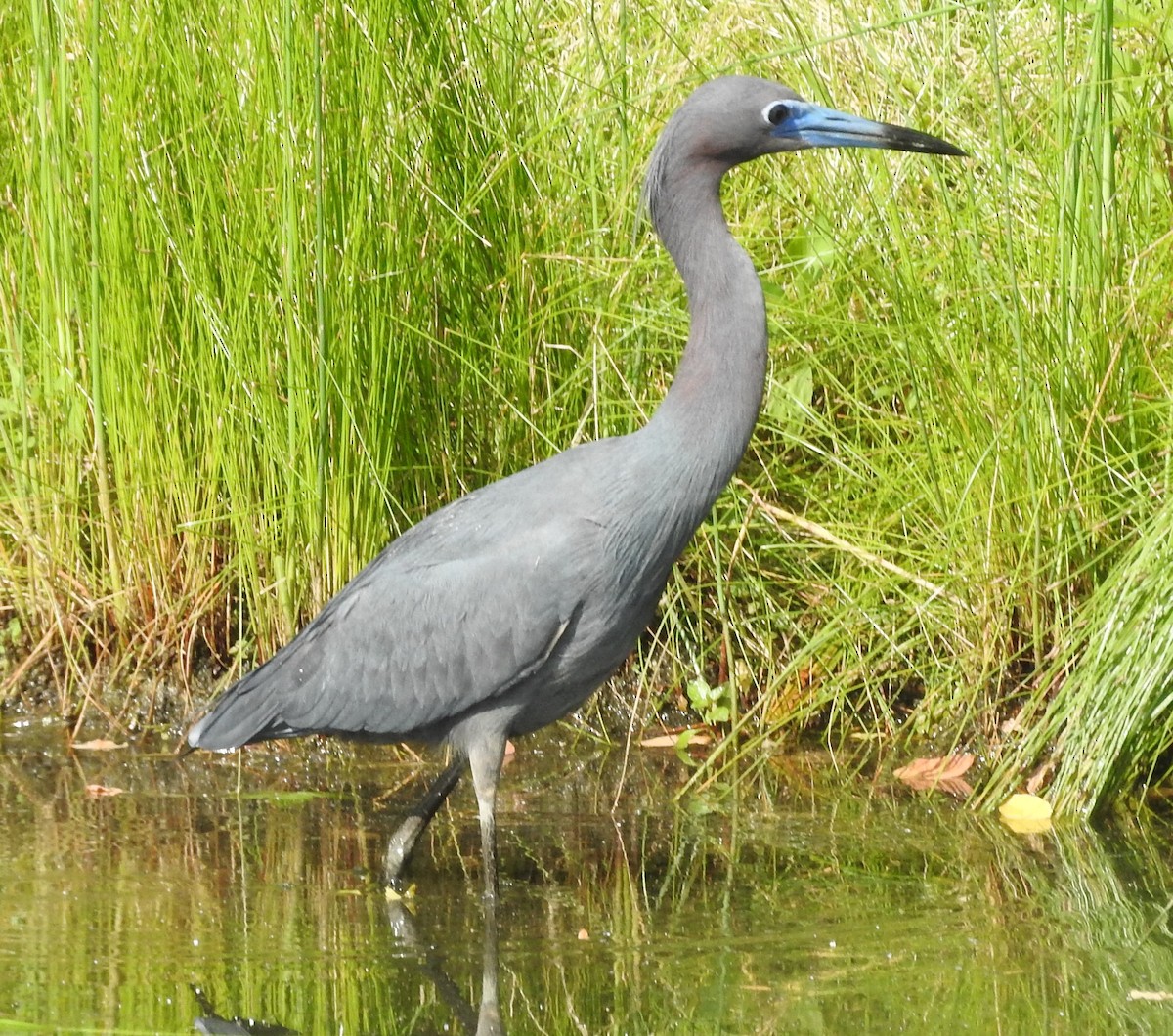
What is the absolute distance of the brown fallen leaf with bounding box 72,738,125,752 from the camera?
5.07 metres

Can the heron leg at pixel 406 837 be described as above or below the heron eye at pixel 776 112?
below

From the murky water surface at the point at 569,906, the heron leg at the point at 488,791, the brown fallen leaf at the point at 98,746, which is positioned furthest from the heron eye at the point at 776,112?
the brown fallen leaf at the point at 98,746

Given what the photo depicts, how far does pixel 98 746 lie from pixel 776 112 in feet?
9.21

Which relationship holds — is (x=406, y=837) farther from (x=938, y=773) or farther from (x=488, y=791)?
(x=938, y=773)

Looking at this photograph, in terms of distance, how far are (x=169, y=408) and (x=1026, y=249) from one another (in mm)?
2628

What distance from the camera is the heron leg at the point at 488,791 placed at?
405 cm

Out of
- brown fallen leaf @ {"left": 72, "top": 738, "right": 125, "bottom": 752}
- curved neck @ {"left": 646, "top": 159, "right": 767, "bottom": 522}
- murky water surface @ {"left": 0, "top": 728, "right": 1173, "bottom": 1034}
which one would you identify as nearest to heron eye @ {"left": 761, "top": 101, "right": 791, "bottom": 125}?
curved neck @ {"left": 646, "top": 159, "right": 767, "bottom": 522}

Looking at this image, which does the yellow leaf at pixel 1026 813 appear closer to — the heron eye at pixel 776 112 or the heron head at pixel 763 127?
the heron head at pixel 763 127

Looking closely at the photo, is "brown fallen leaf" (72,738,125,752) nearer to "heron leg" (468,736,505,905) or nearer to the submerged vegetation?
the submerged vegetation

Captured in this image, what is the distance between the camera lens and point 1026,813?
4.40 m

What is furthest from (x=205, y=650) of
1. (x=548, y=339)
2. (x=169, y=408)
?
(x=548, y=339)

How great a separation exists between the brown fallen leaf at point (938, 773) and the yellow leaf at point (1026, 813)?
237mm

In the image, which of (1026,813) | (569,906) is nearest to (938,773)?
(1026,813)

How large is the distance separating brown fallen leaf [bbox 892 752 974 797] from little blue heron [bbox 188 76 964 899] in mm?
1075
